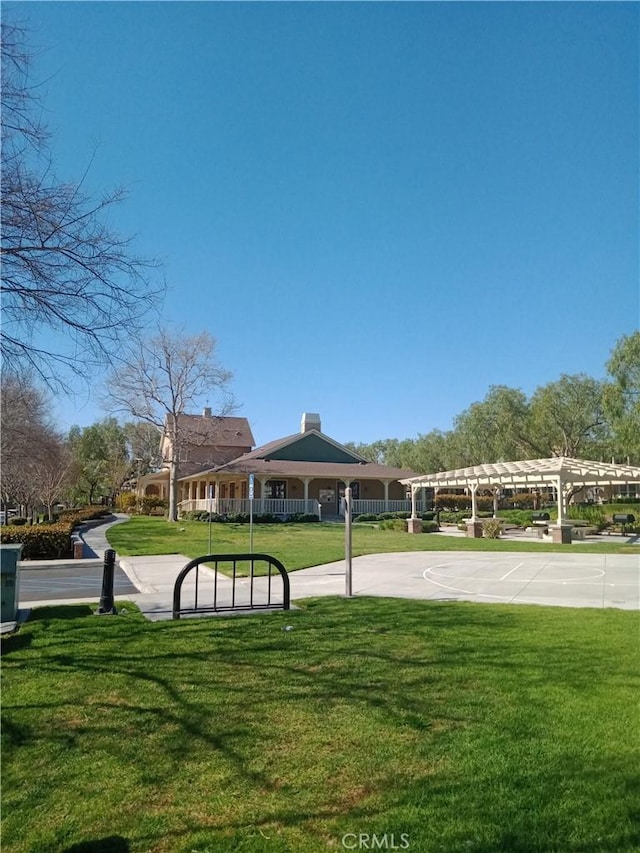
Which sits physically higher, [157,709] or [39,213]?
[39,213]

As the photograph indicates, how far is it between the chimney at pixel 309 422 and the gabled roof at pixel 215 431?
19.9ft

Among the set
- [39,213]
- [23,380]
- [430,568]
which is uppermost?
[39,213]

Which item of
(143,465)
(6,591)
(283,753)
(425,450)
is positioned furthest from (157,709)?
(425,450)

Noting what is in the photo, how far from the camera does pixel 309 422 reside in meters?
45.2

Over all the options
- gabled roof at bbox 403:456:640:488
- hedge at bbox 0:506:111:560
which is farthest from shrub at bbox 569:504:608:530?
hedge at bbox 0:506:111:560

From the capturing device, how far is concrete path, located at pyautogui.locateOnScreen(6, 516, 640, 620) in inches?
387

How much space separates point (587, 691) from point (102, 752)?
3682 millimetres

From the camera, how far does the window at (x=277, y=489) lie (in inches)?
1601

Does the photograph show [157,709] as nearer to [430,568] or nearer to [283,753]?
[283,753]

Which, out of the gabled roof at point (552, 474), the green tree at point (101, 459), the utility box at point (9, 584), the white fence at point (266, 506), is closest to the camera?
the utility box at point (9, 584)

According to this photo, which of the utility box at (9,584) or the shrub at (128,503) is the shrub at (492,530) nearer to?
the utility box at (9,584)

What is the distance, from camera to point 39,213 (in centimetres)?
609

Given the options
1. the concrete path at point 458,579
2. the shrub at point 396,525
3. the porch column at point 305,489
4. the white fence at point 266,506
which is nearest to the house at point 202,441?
the white fence at point 266,506

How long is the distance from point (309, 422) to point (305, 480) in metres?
7.48
